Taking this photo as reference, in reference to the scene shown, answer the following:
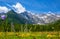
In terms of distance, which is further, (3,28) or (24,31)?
(3,28)

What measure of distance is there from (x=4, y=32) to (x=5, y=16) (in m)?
0.38

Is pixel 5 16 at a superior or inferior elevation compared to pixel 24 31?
superior

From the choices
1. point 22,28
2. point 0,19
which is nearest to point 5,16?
point 0,19

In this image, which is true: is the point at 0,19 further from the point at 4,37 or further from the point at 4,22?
the point at 4,37

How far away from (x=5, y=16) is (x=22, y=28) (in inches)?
17.0

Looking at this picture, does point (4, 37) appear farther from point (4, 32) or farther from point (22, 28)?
point (22, 28)

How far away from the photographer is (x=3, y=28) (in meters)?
4.80

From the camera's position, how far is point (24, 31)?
4484 mm

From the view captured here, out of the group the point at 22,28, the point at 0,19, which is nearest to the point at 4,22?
the point at 0,19

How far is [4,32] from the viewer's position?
4.67 m

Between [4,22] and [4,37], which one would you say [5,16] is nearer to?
[4,22]

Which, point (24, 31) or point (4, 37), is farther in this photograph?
point (4, 37)

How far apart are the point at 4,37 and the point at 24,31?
0.57 metres

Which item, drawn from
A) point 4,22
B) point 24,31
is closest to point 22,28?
point 24,31
